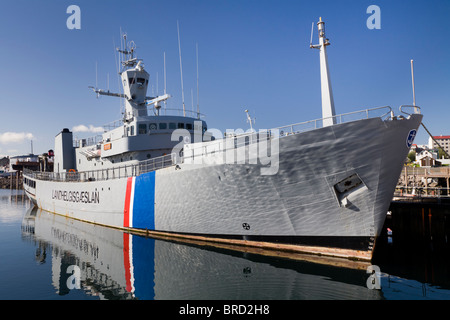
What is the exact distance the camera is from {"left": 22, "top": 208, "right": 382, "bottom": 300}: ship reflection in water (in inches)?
303

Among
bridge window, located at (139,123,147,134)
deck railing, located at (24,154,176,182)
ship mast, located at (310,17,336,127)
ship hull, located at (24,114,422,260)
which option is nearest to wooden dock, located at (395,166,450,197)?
ship hull, located at (24,114,422,260)

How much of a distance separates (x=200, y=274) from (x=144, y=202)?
20.2ft

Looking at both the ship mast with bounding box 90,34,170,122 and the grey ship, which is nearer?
the grey ship

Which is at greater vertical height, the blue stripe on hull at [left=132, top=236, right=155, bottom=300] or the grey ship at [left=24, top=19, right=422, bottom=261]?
the grey ship at [left=24, top=19, right=422, bottom=261]

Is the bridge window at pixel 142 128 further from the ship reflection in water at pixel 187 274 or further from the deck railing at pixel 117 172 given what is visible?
the ship reflection in water at pixel 187 274

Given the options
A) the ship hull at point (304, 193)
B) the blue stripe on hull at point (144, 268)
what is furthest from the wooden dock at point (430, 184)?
the blue stripe on hull at point (144, 268)

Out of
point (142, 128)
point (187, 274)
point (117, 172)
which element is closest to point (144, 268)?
point (187, 274)

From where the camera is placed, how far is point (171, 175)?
12.3m

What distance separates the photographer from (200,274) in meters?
9.09

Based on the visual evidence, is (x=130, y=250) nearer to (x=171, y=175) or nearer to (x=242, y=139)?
(x=171, y=175)

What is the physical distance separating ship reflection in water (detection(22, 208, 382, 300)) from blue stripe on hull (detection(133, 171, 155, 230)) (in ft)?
3.53

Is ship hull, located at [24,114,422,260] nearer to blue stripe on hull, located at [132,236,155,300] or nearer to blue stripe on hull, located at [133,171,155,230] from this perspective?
blue stripe on hull, located at [133,171,155,230]

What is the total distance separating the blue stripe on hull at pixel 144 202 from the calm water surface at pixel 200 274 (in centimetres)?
113

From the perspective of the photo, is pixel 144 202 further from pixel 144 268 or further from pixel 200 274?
pixel 200 274
